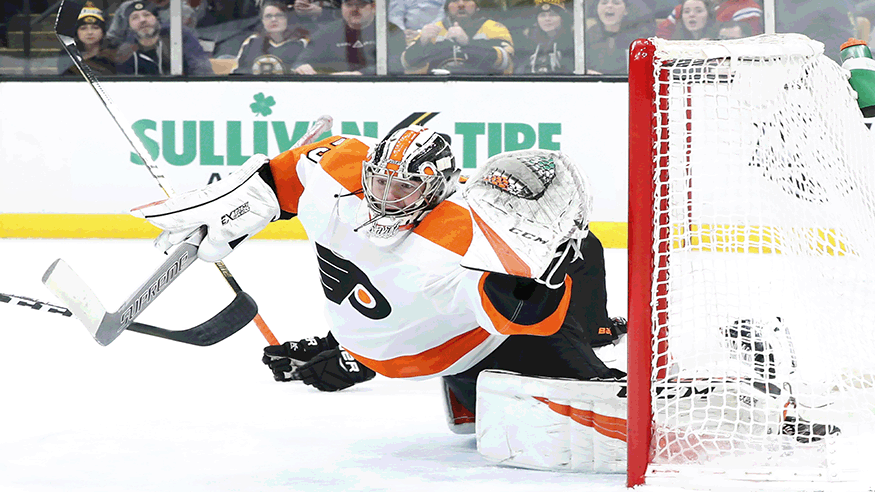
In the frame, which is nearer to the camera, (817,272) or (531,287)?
(531,287)

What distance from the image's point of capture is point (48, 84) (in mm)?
5770

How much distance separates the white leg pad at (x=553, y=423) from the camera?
1756 mm

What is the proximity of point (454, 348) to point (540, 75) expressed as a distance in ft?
12.9

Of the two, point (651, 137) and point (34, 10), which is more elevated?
point (34, 10)

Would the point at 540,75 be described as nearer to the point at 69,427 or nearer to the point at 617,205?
the point at 617,205

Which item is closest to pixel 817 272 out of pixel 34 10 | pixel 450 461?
pixel 450 461

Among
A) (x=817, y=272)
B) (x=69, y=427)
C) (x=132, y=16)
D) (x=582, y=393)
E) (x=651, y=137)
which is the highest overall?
(x=132, y=16)

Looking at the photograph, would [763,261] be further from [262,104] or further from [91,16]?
[91,16]

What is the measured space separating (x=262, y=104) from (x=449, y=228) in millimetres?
4098

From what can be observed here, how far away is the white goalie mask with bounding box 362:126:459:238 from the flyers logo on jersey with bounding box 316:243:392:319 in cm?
13

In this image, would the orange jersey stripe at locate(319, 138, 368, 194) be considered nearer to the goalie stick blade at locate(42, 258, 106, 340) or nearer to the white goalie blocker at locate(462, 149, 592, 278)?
the white goalie blocker at locate(462, 149, 592, 278)

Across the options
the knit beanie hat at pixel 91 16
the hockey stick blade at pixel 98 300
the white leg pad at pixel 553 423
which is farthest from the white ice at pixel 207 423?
the knit beanie hat at pixel 91 16

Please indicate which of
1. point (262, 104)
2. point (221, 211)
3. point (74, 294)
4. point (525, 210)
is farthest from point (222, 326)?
point (262, 104)

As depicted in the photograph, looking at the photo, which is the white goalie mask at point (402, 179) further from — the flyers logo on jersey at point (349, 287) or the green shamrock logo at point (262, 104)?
the green shamrock logo at point (262, 104)
